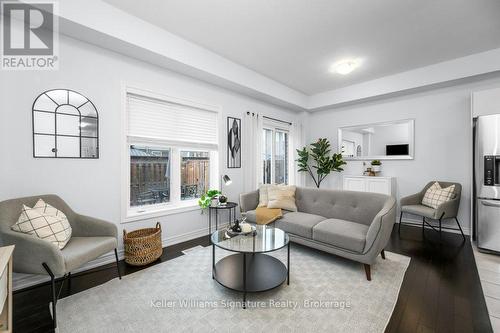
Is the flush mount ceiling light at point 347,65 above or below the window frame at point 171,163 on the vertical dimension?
above

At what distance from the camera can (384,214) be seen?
221cm

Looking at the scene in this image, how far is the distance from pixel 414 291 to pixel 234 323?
1728 mm

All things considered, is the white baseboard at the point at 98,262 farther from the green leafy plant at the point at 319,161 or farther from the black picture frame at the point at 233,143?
the green leafy plant at the point at 319,161

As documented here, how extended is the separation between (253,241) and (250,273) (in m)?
0.32

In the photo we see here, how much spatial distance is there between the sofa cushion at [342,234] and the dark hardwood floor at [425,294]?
55 cm

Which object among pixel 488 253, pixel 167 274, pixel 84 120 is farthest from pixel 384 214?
pixel 84 120

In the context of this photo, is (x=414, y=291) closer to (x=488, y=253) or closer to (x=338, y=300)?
(x=338, y=300)

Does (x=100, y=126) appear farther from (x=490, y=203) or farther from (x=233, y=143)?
(x=490, y=203)

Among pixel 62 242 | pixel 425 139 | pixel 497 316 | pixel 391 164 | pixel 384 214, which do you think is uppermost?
pixel 425 139

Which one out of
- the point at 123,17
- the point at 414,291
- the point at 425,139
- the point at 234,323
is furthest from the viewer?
the point at 425,139

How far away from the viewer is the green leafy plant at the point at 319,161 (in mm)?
4965

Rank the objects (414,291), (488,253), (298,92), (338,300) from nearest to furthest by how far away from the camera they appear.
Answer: (338,300), (414,291), (488,253), (298,92)

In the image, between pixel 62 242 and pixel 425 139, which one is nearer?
pixel 62 242

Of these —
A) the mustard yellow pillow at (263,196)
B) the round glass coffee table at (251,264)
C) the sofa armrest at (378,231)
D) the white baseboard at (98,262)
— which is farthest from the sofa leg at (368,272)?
the white baseboard at (98,262)
